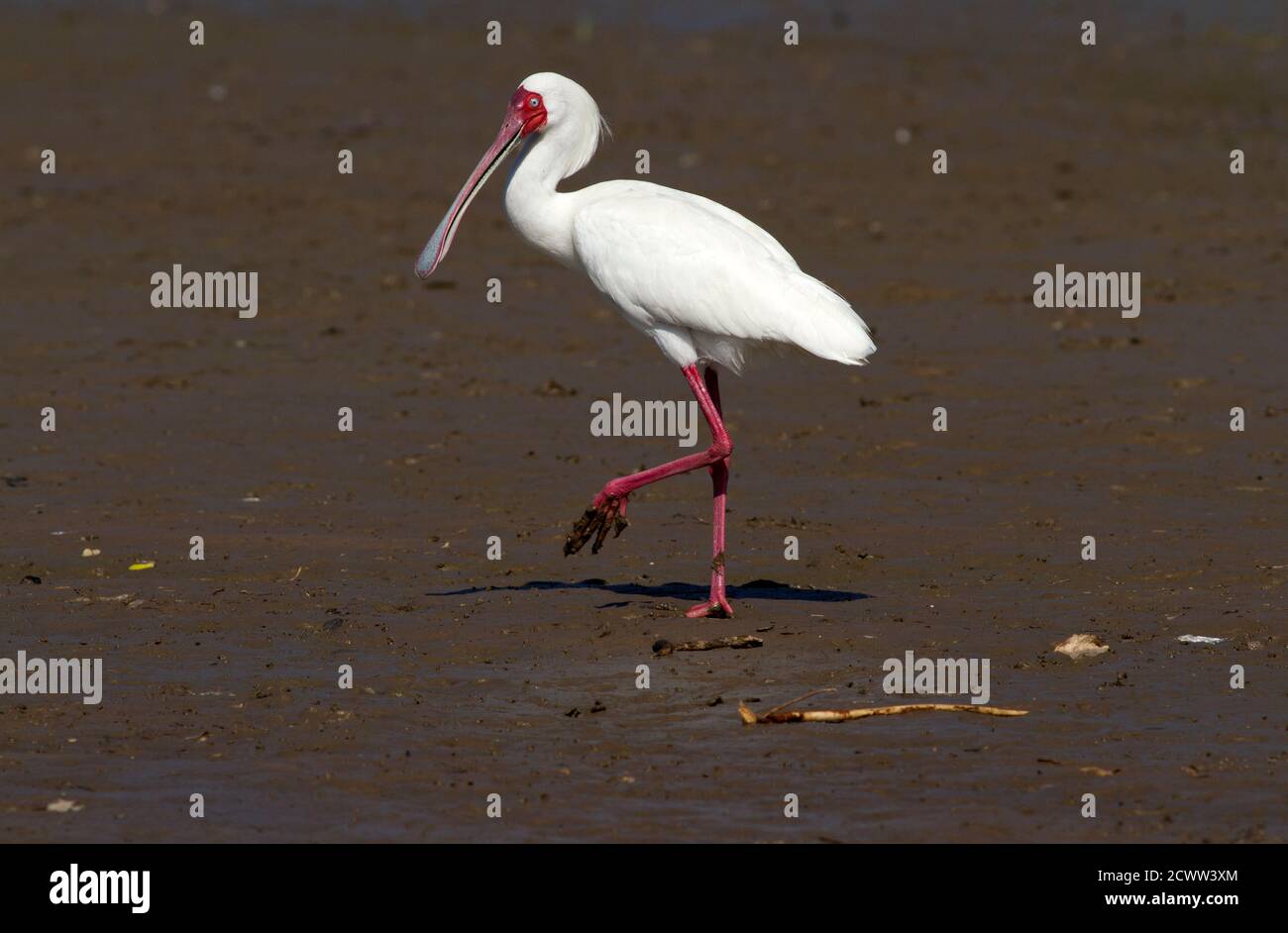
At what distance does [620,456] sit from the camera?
39.2 feet

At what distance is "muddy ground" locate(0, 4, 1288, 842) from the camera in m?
7.06

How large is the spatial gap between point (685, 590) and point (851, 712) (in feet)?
6.82

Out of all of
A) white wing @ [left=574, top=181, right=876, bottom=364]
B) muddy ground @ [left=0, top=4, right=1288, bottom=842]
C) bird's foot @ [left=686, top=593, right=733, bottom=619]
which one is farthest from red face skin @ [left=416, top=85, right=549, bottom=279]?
bird's foot @ [left=686, top=593, right=733, bottom=619]

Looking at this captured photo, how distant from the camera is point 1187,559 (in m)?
9.78

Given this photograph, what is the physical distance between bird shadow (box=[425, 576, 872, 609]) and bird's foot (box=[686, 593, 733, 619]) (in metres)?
0.40

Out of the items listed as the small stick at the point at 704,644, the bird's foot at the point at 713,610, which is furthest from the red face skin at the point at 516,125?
the small stick at the point at 704,644

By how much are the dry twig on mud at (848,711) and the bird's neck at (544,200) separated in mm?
2754

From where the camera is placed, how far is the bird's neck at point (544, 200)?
956 cm

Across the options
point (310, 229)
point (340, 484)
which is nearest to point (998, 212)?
point (310, 229)

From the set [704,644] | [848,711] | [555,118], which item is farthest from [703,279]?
[848,711]

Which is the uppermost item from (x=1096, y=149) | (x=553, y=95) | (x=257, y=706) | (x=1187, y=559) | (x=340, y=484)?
(x=1096, y=149)

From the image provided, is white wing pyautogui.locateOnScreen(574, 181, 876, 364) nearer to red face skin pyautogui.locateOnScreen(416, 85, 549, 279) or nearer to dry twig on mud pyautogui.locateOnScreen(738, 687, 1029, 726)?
red face skin pyautogui.locateOnScreen(416, 85, 549, 279)
